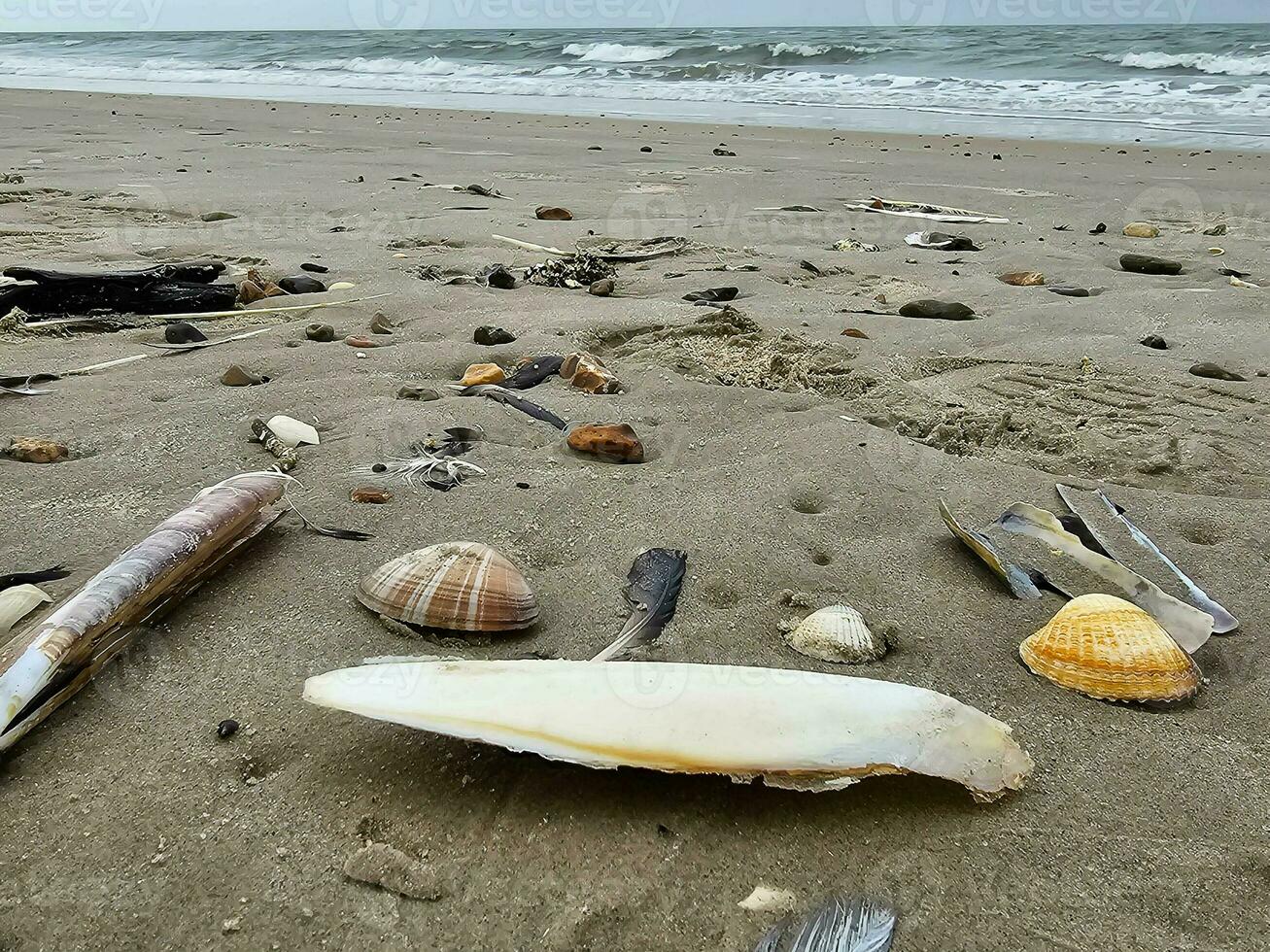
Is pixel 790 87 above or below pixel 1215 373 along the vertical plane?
above

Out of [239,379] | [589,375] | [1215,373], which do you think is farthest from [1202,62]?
[239,379]

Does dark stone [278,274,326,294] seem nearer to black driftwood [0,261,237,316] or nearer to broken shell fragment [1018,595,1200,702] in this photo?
black driftwood [0,261,237,316]

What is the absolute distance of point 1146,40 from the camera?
2030 centimetres

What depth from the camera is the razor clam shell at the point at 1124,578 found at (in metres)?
1.68

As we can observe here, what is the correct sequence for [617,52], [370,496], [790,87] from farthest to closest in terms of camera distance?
[617,52] < [790,87] < [370,496]

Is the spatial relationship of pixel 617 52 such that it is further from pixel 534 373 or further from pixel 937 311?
pixel 534 373

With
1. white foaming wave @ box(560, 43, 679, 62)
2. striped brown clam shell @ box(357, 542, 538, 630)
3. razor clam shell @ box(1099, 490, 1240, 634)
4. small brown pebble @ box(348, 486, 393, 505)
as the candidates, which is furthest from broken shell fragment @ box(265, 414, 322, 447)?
white foaming wave @ box(560, 43, 679, 62)

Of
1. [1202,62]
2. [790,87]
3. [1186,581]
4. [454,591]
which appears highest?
[1202,62]

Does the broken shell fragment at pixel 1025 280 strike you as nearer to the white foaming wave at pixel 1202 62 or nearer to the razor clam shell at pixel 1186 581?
the razor clam shell at pixel 1186 581

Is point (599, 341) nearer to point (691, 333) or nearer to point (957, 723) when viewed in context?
point (691, 333)

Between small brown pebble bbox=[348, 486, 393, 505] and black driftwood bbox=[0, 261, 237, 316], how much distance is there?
1.81 meters

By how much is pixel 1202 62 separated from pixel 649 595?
1959cm

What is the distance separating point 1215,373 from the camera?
2896 mm

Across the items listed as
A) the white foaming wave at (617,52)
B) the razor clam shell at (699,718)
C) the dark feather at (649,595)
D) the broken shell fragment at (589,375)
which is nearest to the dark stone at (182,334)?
the broken shell fragment at (589,375)
